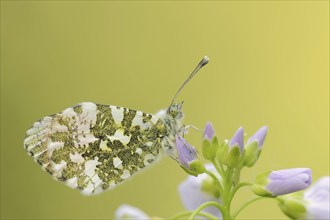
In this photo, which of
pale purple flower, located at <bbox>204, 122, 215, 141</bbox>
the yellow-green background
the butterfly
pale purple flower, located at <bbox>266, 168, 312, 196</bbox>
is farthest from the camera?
the yellow-green background

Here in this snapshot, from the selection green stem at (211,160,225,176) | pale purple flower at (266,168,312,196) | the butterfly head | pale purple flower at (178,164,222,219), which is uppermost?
the butterfly head

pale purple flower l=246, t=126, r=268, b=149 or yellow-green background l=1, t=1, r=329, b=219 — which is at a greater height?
yellow-green background l=1, t=1, r=329, b=219

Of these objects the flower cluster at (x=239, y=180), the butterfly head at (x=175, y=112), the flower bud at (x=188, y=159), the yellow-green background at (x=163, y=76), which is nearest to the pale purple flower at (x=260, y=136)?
the flower cluster at (x=239, y=180)

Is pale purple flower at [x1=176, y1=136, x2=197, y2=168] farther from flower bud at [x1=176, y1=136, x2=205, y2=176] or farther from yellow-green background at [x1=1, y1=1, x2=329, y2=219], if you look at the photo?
yellow-green background at [x1=1, y1=1, x2=329, y2=219]

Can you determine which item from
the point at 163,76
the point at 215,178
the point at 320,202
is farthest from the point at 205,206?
the point at 163,76

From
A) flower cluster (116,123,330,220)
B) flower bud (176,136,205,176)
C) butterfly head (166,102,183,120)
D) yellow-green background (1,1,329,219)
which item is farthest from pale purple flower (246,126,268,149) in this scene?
yellow-green background (1,1,329,219)

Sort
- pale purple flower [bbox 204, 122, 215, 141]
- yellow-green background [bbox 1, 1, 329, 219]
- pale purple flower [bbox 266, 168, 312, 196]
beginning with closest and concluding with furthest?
pale purple flower [bbox 266, 168, 312, 196] → pale purple flower [bbox 204, 122, 215, 141] → yellow-green background [bbox 1, 1, 329, 219]

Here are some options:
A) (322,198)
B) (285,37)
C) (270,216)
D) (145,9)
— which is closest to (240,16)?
(285,37)

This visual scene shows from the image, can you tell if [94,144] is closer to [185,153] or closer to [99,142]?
[99,142]

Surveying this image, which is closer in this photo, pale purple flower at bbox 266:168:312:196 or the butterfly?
pale purple flower at bbox 266:168:312:196
